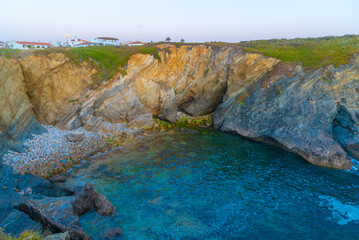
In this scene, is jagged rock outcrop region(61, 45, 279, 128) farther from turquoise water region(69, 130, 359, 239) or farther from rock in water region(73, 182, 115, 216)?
rock in water region(73, 182, 115, 216)

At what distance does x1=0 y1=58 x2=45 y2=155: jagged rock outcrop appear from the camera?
2442 centimetres

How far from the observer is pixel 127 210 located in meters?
17.8

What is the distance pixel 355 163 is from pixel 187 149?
2026 centimetres

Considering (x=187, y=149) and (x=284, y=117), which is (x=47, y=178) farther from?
(x=284, y=117)

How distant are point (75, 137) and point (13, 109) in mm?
7610

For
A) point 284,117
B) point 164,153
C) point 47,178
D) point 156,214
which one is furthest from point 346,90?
point 47,178

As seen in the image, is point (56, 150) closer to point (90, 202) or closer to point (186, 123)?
point (90, 202)

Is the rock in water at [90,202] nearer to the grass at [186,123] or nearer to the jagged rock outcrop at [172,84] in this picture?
the jagged rock outcrop at [172,84]

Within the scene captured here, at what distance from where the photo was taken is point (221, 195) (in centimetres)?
1983

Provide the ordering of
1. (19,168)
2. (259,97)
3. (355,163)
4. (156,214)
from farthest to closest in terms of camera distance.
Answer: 1. (259,97)
2. (355,163)
3. (19,168)
4. (156,214)

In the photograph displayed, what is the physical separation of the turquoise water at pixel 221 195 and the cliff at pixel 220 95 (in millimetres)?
4686

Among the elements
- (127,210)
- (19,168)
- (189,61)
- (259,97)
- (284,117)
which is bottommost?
(127,210)

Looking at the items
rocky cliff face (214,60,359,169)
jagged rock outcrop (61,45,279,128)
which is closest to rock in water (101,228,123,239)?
jagged rock outcrop (61,45,279,128)

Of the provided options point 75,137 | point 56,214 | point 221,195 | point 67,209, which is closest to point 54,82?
point 75,137
